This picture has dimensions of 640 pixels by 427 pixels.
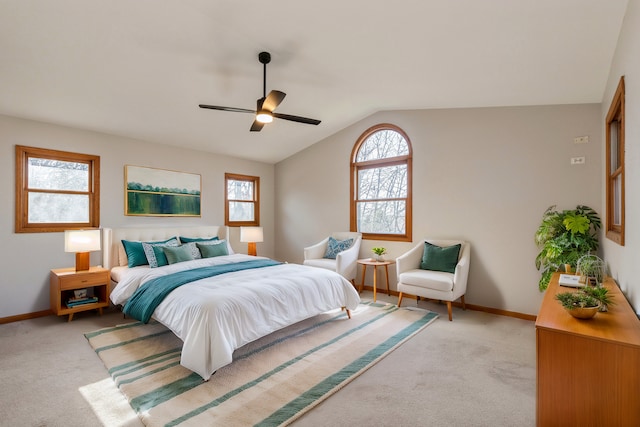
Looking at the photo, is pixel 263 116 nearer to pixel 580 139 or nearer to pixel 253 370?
pixel 253 370

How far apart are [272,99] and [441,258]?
2945 millimetres

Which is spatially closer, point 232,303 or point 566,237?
point 232,303

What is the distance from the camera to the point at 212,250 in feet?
15.2

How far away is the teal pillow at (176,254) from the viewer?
4.09m

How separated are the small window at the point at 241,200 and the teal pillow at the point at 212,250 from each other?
3.65 ft

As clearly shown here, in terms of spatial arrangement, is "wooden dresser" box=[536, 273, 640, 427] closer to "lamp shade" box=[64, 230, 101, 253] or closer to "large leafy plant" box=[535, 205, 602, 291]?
"large leafy plant" box=[535, 205, 602, 291]

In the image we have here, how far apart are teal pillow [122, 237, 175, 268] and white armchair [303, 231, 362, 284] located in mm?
2320

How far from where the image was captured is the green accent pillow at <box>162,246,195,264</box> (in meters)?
4.10

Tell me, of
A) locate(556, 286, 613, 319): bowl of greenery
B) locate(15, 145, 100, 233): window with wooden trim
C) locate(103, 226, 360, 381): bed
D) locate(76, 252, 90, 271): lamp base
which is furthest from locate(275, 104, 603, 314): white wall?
locate(15, 145, 100, 233): window with wooden trim

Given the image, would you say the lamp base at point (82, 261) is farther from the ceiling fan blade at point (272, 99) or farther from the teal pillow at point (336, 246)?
the teal pillow at point (336, 246)

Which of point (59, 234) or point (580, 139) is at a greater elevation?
point (580, 139)

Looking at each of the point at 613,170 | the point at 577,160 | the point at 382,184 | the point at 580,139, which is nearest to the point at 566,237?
the point at 613,170

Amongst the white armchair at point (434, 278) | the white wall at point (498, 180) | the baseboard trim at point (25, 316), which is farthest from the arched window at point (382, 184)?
the baseboard trim at point (25, 316)

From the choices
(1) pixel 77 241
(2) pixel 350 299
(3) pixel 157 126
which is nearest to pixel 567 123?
(2) pixel 350 299
